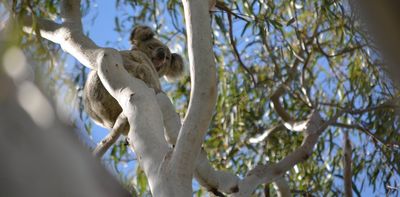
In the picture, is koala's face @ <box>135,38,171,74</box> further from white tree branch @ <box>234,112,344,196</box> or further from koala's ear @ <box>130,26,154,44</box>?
white tree branch @ <box>234,112,344,196</box>

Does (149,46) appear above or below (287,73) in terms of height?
above

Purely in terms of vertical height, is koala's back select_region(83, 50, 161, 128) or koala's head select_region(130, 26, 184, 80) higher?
koala's head select_region(130, 26, 184, 80)

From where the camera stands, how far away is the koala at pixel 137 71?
181 inches

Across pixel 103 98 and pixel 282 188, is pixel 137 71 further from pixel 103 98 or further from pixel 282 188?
pixel 282 188

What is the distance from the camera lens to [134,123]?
257 centimetres

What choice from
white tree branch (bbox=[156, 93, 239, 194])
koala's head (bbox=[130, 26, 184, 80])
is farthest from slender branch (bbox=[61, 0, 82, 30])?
koala's head (bbox=[130, 26, 184, 80])

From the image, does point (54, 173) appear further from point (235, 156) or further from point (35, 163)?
point (235, 156)

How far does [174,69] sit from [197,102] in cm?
358

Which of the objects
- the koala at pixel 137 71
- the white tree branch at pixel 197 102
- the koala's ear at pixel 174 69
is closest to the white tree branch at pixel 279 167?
the koala at pixel 137 71

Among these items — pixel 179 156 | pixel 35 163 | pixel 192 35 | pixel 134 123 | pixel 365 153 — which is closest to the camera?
pixel 35 163

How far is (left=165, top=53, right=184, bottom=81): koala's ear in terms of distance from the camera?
5.87m

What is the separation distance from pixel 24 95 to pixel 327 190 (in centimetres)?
504

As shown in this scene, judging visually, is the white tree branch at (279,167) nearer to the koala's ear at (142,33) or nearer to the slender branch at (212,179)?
the slender branch at (212,179)

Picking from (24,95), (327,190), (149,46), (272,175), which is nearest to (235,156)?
(327,190)
